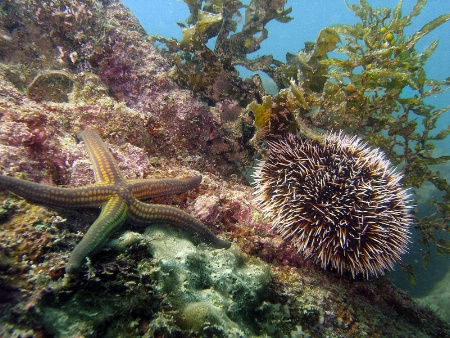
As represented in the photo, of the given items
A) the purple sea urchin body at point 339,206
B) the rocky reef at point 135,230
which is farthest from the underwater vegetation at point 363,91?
the rocky reef at point 135,230

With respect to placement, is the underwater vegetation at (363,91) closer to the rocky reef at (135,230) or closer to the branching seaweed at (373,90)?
the branching seaweed at (373,90)

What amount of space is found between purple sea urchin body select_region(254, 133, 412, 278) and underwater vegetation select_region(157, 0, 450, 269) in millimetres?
486

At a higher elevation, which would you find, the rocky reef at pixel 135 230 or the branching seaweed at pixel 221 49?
the branching seaweed at pixel 221 49

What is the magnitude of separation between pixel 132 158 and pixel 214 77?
254cm

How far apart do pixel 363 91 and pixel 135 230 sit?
14.4 ft

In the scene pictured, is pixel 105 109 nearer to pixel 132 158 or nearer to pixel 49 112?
pixel 49 112

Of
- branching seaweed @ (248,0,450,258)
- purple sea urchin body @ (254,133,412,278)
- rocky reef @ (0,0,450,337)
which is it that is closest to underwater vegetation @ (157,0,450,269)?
branching seaweed @ (248,0,450,258)

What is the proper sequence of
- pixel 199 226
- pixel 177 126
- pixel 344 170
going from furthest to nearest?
pixel 177 126 → pixel 344 170 → pixel 199 226

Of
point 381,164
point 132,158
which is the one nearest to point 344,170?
point 381,164

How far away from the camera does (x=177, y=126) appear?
4453 millimetres

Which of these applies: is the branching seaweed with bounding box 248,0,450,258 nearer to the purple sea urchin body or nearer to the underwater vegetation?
the underwater vegetation

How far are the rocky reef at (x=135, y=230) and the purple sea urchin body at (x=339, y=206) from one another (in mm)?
452

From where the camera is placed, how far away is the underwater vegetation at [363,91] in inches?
165

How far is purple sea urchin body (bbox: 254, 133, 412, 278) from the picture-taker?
315 cm
